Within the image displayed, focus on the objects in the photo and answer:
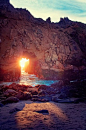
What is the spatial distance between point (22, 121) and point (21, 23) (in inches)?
758

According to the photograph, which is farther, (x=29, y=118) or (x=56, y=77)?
(x=56, y=77)

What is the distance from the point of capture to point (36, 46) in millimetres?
18906

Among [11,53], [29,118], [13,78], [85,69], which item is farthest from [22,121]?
[85,69]

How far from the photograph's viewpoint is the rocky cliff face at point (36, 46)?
16281 millimetres

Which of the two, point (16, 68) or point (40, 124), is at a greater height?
point (16, 68)

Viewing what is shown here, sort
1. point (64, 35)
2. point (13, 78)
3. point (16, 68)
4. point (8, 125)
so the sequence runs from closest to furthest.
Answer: point (8, 125)
point (13, 78)
point (16, 68)
point (64, 35)

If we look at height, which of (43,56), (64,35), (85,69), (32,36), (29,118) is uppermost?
(64,35)

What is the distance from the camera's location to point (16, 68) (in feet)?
52.6

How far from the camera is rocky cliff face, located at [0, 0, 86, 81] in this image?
16.3 m

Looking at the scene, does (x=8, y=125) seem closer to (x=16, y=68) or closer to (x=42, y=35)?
(x=16, y=68)

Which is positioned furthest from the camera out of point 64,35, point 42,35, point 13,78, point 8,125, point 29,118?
point 64,35

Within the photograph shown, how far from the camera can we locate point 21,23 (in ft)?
63.3

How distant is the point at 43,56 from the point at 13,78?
23.6ft

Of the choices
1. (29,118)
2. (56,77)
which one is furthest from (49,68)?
(29,118)
